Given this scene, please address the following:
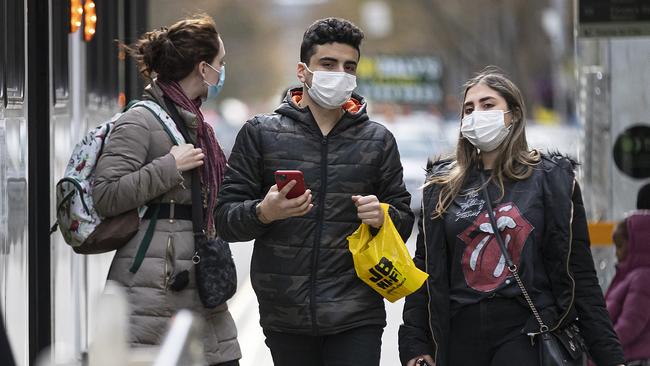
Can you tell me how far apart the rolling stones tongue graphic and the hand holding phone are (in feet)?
2.26

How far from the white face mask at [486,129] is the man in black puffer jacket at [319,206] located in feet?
1.04

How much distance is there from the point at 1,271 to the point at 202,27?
1.60m

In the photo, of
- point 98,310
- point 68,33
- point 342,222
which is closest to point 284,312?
point 342,222

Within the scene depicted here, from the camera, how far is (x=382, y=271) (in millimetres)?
5535

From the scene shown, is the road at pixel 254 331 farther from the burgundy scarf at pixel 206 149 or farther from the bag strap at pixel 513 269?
the bag strap at pixel 513 269

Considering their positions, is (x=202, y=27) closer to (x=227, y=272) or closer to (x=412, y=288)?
(x=227, y=272)

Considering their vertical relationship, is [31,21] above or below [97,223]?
above

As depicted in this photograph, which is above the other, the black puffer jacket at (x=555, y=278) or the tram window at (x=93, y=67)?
the tram window at (x=93, y=67)

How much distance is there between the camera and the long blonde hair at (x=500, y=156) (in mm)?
5758

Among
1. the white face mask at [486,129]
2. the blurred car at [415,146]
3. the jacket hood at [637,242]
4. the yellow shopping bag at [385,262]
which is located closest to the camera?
the yellow shopping bag at [385,262]

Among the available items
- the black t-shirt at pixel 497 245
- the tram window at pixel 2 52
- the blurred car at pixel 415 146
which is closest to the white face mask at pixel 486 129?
the black t-shirt at pixel 497 245

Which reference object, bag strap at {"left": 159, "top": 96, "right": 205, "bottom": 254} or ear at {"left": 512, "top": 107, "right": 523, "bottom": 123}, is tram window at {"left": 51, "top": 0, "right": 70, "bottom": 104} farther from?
ear at {"left": 512, "top": 107, "right": 523, "bottom": 123}

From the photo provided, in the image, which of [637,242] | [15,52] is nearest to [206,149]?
[15,52]

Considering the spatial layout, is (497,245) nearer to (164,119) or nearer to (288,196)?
(288,196)
